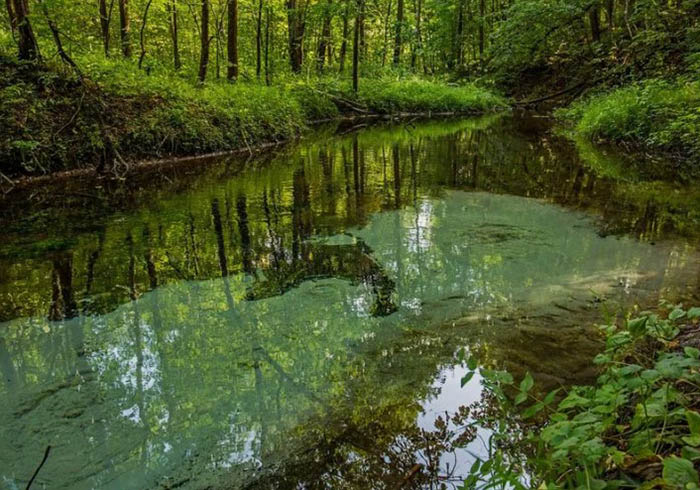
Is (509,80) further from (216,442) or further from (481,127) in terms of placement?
(216,442)

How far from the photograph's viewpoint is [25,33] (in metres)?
8.21

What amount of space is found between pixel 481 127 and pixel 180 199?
11847 mm

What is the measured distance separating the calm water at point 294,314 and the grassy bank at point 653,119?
194cm

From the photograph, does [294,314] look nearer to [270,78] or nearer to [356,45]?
[270,78]

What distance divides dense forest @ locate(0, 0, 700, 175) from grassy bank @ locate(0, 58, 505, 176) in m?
0.03

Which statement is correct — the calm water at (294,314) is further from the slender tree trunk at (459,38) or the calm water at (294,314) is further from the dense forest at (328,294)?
the slender tree trunk at (459,38)

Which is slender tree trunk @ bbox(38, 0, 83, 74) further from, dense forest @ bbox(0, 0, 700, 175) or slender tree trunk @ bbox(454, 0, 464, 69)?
slender tree trunk @ bbox(454, 0, 464, 69)

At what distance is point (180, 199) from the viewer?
23.3 feet

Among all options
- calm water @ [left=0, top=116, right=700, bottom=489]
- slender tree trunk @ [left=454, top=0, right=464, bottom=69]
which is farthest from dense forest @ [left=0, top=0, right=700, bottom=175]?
calm water @ [left=0, top=116, right=700, bottom=489]

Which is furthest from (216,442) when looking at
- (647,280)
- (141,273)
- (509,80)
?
(509,80)

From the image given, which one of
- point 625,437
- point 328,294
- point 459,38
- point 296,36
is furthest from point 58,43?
point 459,38

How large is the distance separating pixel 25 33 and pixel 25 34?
16mm

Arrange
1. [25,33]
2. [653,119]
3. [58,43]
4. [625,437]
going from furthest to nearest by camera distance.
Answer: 1. [653,119]
2. [25,33]
3. [58,43]
4. [625,437]

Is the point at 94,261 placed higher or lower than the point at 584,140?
lower
